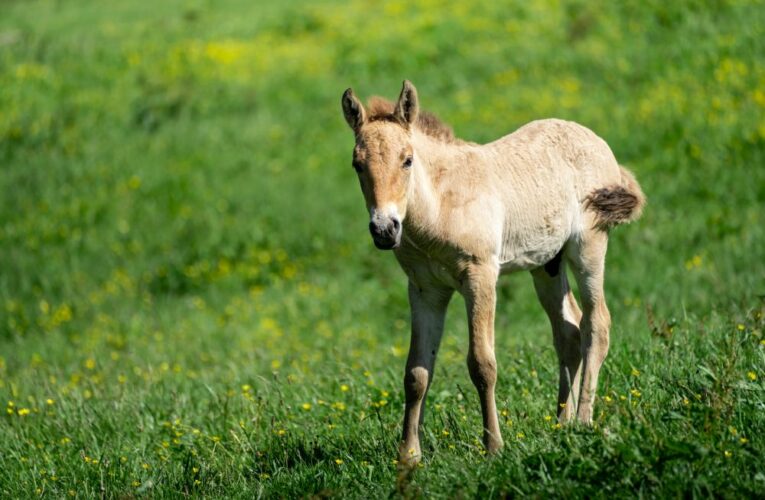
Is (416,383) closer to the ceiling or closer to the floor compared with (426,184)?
closer to the floor

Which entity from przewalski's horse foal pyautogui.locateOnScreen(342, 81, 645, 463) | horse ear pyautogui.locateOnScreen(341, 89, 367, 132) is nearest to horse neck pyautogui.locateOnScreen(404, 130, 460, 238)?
przewalski's horse foal pyautogui.locateOnScreen(342, 81, 645, 463)

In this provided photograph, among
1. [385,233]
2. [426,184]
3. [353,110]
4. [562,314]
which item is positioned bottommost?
[562,314]

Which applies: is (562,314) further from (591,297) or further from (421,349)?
(421,349)

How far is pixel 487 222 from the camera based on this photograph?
233 inches

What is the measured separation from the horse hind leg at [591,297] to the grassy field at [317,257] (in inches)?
8.4

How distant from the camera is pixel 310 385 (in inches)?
297

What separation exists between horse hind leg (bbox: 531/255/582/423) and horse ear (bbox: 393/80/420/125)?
1.62 metres

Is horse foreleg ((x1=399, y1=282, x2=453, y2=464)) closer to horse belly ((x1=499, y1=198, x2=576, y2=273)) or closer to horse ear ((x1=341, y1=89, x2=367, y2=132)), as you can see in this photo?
horse belly ((x1=499, y1=198, x2=576, y2=273))

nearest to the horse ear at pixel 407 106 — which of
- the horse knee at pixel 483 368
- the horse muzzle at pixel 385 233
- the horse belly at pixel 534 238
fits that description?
the horse muzzle at pixel 385 233

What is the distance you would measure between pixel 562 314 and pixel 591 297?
0.29 metres

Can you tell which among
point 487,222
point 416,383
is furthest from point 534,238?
point 416,383

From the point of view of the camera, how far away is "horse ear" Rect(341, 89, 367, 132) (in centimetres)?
565

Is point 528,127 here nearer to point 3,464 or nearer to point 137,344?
point 3,464

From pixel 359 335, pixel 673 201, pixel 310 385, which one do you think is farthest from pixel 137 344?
pixel 673 201
